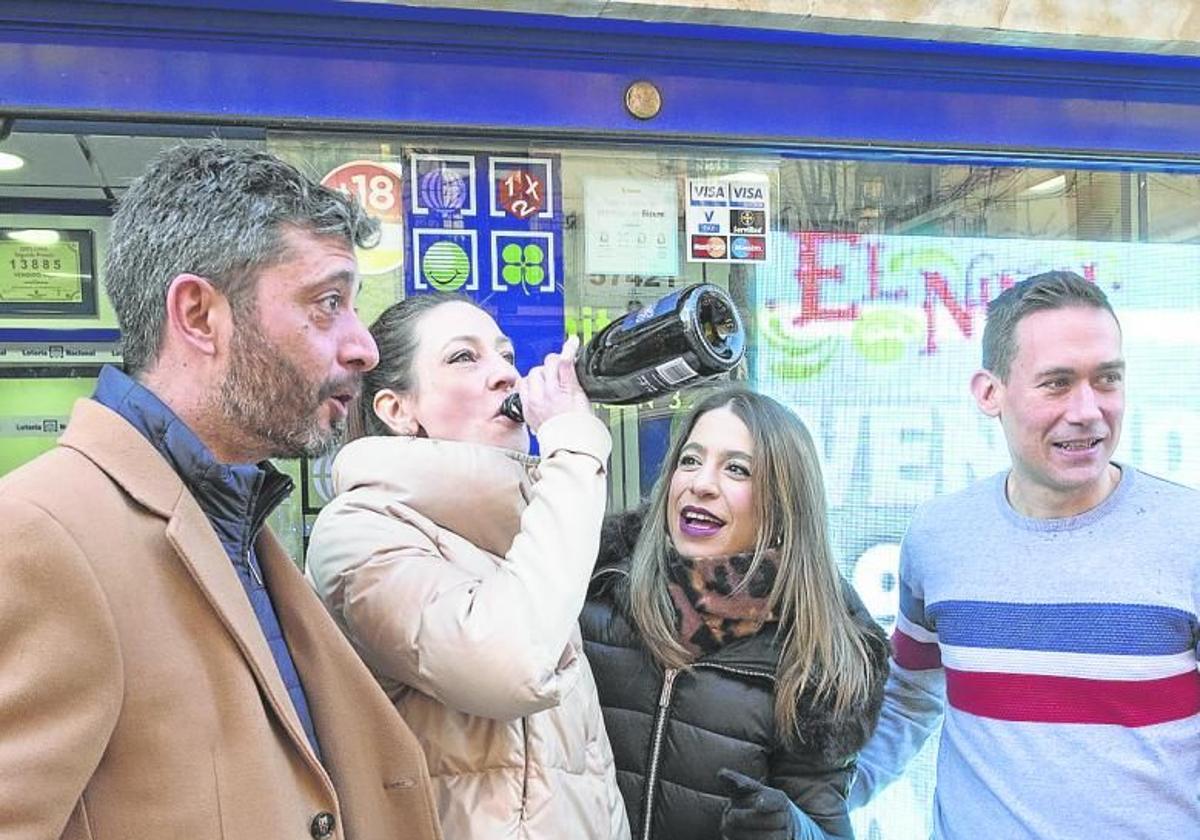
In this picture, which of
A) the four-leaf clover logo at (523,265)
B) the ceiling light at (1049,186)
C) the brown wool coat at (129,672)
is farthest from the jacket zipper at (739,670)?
the ceiling light at (1049,186)

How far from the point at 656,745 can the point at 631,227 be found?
3.96 ft

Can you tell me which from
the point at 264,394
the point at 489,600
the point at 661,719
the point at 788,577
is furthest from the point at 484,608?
the point at 788,577

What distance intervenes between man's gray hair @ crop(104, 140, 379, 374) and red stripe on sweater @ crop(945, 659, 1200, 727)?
1391 mm

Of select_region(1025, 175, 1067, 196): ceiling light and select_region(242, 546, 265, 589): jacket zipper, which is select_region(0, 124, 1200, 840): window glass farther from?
select_region(242, 546, 265, 589): jacket zipper

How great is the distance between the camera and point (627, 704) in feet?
6.18

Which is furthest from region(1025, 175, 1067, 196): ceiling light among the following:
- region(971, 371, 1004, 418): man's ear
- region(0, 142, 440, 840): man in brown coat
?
region(0, 142, 440, 840): man in brown coat

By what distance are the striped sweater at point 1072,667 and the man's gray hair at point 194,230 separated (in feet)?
4.42

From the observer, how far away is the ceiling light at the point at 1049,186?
271 centimetres

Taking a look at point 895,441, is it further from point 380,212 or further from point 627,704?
point 380,212

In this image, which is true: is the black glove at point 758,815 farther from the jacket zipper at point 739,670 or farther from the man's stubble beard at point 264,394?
the man's stubble beard at point 264,394

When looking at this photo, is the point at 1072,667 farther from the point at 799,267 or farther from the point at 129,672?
the point at 129,672

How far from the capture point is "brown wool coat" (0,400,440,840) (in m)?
0.92

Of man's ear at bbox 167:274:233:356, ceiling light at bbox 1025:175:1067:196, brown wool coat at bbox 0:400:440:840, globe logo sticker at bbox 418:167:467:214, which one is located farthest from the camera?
ceiling light at bbox 1025:175:1067:196

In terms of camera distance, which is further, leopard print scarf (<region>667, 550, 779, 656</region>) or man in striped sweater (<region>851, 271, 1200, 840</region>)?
leopard print scarf (<region>667, 550, 779, 656</region>)
